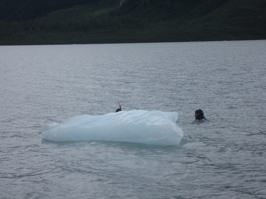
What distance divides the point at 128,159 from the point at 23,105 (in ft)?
83.8

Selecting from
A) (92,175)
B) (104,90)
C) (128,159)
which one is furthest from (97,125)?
(104,90)

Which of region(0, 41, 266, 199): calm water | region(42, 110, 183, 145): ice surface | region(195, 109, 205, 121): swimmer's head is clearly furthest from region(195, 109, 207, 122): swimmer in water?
region(42, 110, 183, 145): ice surface

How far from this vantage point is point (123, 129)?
29.1 metres

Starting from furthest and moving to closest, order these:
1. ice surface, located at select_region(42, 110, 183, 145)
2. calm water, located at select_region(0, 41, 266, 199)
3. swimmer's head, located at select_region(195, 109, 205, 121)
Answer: swimmer's head, located at select_region(195, 109, 205, 121)
ice surface, located at select_region(42, 110, 183, 145)
calm water, located at select_region(0, 41, 266, 199)

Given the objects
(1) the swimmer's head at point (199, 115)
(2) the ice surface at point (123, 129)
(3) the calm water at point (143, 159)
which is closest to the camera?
(3) the calm water at point (143, 159)

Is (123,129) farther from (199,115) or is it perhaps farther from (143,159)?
(199,115)

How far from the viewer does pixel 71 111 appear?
144ft

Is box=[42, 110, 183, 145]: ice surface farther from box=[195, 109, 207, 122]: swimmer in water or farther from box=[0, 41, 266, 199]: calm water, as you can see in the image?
box=[195, 109, 207, 122]: swimmer in water

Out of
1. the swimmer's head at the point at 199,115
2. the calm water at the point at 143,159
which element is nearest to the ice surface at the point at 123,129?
the calm water at the point at 143,159

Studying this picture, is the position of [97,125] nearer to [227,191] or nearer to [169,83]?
[227,191]

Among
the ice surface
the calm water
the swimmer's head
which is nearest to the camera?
the calm water

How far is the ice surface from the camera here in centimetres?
2825

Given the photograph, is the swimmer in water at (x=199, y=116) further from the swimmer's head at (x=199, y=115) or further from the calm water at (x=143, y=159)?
the calm water at (x=143, y=159)

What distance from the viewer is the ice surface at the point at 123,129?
1112 inches
